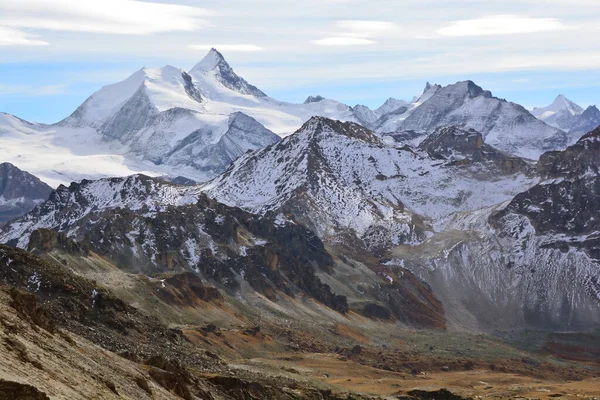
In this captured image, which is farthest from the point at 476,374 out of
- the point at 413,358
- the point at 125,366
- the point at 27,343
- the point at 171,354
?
the point at 27,343

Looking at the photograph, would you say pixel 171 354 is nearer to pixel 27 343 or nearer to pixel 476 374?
pixel 27 343

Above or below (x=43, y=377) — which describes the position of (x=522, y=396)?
below

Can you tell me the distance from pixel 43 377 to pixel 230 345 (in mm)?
103047

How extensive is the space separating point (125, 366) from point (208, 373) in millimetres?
23162

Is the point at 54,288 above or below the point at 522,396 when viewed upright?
above

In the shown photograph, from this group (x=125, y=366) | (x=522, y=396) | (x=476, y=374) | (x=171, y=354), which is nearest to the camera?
(x=125, y=366)

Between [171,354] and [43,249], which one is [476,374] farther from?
[171,354]

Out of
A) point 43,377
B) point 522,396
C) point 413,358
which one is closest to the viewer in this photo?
point 43,377

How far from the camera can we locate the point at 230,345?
15600cm

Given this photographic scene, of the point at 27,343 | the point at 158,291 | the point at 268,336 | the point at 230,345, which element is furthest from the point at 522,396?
the point at 27,343

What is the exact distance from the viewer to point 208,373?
96.4 metres

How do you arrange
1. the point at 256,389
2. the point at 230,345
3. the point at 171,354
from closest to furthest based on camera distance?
the point at 256,389, the point at 171,354, the point at 230,345

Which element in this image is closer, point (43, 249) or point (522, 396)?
point (522, 396)

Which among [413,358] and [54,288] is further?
[413,358]
